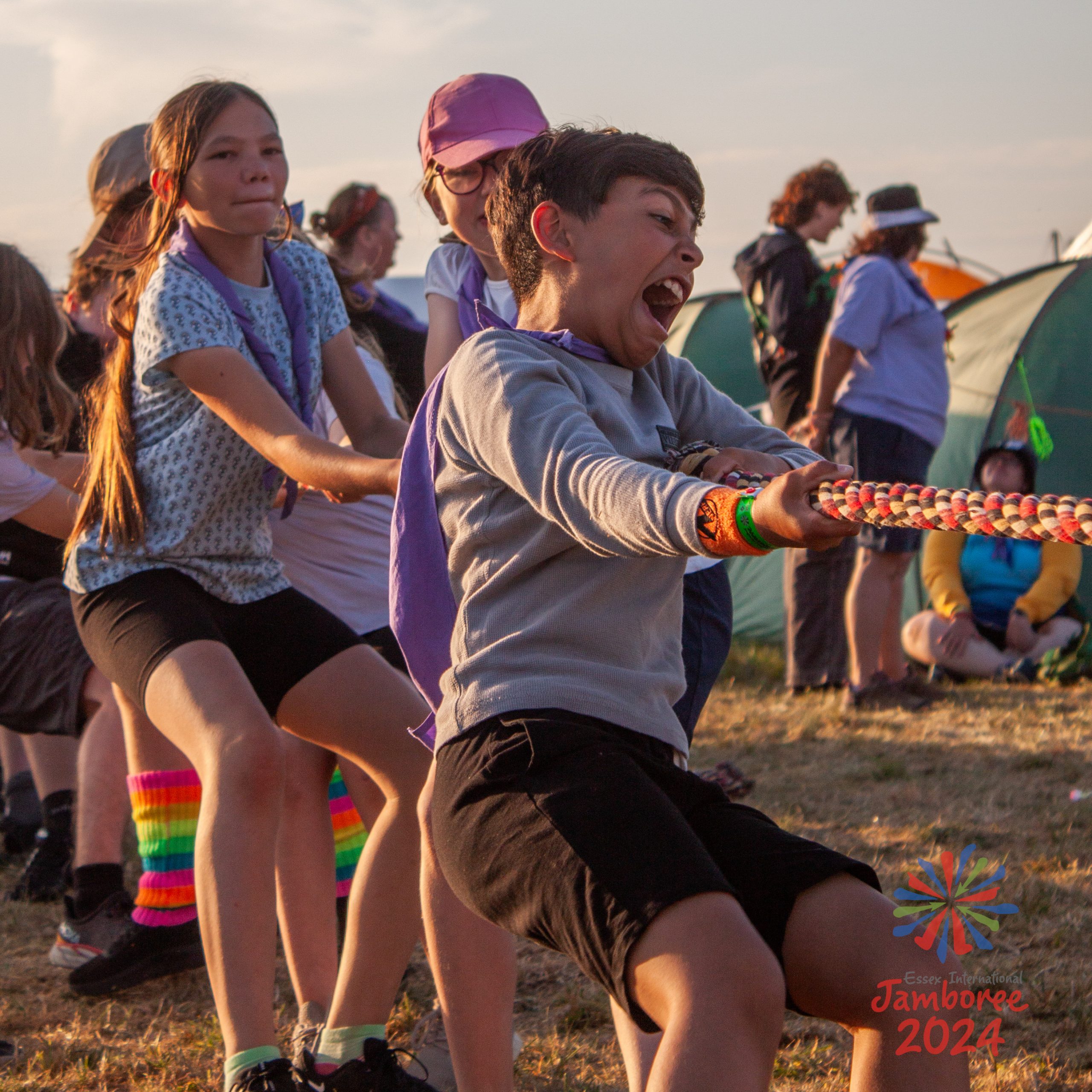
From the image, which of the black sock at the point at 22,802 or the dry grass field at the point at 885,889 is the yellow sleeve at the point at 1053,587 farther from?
the black sock at the point at 22,802

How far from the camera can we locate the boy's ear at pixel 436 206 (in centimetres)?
292

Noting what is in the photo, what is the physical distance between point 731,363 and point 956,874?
672cm

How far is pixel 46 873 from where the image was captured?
4.14 meters

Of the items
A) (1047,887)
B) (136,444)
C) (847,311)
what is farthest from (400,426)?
(847,311)

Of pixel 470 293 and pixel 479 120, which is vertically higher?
pixel 479 120

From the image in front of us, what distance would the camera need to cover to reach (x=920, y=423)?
233 inches

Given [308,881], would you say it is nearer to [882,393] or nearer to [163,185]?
[163,185]

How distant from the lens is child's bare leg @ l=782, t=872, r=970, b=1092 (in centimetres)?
159

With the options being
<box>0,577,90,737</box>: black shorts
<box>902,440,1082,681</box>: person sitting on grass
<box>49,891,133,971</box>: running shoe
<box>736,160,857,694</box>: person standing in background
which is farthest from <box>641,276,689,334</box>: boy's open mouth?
<box>902,440,1082,681</box>: person sitting on grass

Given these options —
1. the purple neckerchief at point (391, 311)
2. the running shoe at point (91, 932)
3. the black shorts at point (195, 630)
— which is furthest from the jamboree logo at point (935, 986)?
the purple neckerchief at point (391, 311)

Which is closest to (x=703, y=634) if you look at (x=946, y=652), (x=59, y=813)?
(x=59, y=813)

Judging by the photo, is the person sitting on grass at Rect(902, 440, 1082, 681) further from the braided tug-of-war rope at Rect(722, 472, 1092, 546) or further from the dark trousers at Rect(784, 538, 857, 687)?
the braided tug-of-war rope at Rect(722, 472, 1092, 546)

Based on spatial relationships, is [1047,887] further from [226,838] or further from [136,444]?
[136,444]

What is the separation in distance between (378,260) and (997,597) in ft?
12.0
